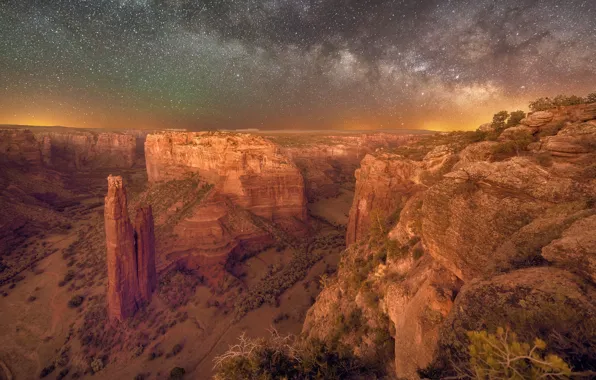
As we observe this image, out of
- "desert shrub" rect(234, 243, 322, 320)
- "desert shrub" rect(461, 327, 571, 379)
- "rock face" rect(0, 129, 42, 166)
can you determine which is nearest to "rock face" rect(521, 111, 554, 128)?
"desert shrub" rect(461, 327, 571, 379)

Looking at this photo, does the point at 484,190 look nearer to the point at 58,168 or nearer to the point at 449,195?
the point at 449,195

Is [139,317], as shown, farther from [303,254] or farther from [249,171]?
[249,171]

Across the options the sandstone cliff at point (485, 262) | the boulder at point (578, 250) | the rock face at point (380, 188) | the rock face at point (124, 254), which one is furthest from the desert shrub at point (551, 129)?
the rock face at point (124, 254)

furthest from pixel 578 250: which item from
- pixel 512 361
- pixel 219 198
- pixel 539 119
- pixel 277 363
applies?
pixel 219 198

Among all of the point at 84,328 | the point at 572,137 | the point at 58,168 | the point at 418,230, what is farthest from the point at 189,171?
the point at 58,168

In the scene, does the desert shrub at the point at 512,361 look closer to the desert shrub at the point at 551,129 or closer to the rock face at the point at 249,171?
the desert shrub at the point at 551,129

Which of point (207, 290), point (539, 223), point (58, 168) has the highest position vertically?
point (539, 223)
